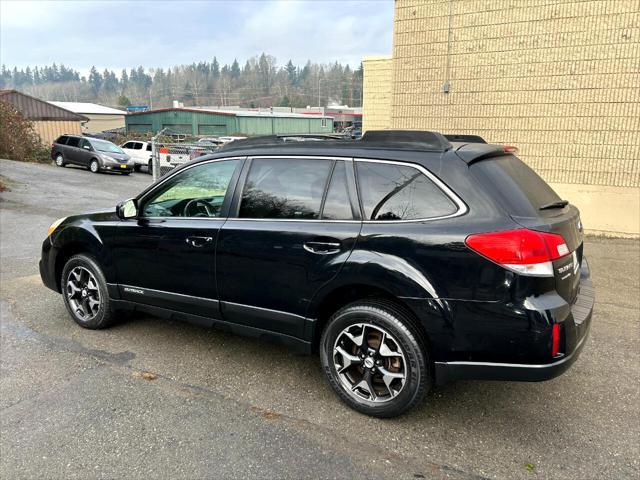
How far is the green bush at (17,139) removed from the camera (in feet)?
82.6

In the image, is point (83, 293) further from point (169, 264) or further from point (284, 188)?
point (284, 188)

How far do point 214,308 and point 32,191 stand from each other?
15.0 metres

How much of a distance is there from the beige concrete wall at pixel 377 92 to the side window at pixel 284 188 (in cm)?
1253

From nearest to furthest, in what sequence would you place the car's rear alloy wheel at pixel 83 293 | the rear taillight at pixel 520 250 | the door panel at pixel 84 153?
the rear taillight at pixel 520 250 < the car's rear alloy wheel at pixel 83 293 < the door panel at pixel 84 153

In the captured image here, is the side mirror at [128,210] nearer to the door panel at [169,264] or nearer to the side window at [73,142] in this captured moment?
the door panel at [169,264]

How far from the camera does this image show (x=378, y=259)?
3.16 metres

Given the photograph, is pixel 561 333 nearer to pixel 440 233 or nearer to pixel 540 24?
pixel 440 233

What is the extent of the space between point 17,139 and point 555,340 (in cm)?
2914

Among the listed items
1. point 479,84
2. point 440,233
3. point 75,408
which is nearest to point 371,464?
point 440,233

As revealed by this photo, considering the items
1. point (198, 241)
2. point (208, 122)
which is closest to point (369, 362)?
point (198, 241)

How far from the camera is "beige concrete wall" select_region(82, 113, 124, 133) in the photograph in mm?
65812

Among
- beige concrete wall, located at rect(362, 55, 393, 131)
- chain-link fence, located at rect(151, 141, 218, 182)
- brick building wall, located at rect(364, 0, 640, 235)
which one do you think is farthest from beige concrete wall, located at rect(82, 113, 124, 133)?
brick building wall, located at rect(364, 0, 640, 235)

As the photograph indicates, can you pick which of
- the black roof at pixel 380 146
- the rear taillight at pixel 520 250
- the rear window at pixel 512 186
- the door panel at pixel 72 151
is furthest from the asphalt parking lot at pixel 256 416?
the door panel at pixel 72 151

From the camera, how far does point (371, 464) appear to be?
2.86 metres
